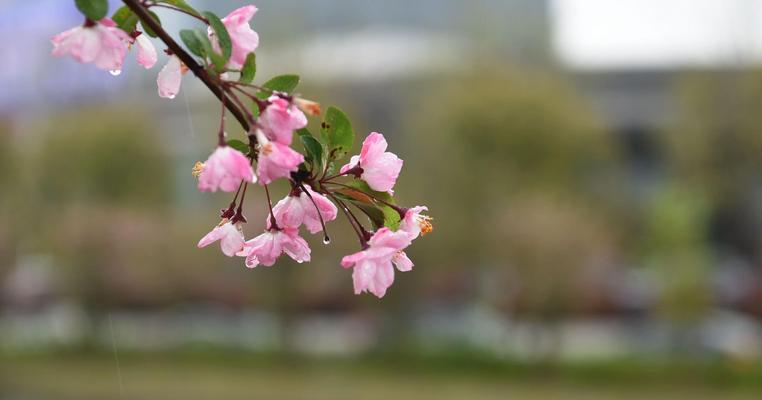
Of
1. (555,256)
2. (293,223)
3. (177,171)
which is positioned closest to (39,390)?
(177,171)

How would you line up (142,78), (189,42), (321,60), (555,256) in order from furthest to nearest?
(142,78)
(321,60)
(555,256)
(189,42)

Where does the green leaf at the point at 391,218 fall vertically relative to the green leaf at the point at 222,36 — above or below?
below

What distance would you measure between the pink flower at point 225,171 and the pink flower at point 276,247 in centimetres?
13

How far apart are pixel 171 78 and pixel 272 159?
16 centimetres

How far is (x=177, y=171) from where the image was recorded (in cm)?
1298

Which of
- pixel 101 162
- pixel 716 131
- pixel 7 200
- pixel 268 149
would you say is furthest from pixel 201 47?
pixel 716 131

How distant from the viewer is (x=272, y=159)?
0.60m

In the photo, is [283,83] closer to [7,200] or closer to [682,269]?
[682,269]

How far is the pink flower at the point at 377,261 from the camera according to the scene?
0.65m

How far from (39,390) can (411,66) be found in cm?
563

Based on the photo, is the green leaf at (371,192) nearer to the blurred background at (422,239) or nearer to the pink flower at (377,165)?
the pink flower at (377,165)

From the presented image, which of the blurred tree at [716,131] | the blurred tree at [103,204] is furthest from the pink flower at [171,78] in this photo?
the blurred tree at [716,131]

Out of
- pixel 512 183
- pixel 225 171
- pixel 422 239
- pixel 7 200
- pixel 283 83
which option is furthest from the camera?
pixel 7 200

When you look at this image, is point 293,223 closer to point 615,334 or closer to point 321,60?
point 321,60
